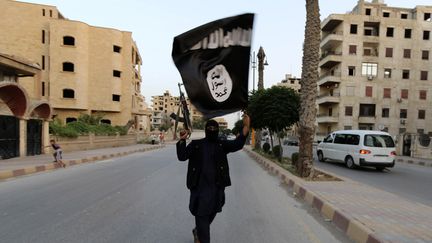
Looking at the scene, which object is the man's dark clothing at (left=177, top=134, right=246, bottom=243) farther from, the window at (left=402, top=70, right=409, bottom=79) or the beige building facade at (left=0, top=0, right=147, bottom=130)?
the window at (left=402, top=70, right=409, bottom=79)

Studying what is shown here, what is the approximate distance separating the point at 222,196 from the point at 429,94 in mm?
58993

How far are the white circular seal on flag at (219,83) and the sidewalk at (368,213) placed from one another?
9.65 ft

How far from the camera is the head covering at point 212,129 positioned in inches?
149

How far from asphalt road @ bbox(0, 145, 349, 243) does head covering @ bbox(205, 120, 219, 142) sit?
172 centimetres

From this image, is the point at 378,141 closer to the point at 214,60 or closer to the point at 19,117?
the point at 214,60

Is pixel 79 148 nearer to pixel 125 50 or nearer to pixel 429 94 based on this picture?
pixel 125 50

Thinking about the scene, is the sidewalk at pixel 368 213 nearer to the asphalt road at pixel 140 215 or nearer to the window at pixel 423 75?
the asphalt road at pixel 140 215

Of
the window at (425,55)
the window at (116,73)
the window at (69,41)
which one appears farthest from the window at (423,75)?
the window at (69,41)

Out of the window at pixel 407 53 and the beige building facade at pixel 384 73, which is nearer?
the beige building facade at pixel 384 73

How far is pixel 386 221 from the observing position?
5.38 metres

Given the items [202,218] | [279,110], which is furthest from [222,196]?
[279,110]

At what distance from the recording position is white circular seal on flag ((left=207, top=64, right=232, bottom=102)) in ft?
11.9

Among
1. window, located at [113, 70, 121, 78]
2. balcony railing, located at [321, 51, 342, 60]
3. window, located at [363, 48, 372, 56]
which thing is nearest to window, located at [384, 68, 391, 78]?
window, located at [363, 48, 372, 56]

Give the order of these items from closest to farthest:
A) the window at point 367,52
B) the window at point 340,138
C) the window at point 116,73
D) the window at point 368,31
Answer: the window at point 340,138
the window at point 116,73
the window at point 367,52
the window at point 368,31
